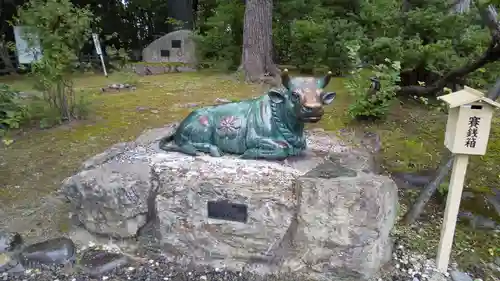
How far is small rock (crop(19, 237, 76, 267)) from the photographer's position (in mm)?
3430

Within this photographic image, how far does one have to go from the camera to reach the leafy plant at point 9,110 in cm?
603

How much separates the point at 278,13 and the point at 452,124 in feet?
35.7

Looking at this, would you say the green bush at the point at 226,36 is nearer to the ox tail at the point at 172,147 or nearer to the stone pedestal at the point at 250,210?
the ox tail at the point at 172,147

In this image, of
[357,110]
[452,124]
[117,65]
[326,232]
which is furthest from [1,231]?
[117,65]

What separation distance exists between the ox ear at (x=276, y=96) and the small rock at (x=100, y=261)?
6.58 ft

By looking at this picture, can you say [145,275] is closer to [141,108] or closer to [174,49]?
[141,108]

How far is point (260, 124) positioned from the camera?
3484 millimetres

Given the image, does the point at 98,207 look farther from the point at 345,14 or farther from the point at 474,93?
the point at 345,14

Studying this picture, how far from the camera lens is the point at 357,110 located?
21.4ft

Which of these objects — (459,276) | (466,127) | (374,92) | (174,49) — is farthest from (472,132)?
(174,49)

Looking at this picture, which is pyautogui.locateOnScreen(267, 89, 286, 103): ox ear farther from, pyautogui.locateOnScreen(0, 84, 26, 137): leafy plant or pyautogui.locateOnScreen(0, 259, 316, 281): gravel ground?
pyautogui.locateOnScreen(0, 84, 26, 137): leafy plant

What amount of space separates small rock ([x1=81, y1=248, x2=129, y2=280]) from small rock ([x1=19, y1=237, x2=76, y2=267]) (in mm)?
143

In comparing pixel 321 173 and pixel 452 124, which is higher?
Answer: pixel 452 124

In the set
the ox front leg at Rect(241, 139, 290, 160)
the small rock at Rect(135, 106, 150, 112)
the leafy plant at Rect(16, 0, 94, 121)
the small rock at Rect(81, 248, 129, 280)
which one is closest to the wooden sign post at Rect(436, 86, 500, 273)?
the ox front leg at Rect(241, 139, 290, 160)
